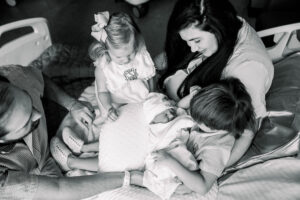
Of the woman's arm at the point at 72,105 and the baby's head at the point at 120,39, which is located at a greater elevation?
the baby's head at the point at 120,39

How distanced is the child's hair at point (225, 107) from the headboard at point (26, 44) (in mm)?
1318

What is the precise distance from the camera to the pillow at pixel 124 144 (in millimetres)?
1644

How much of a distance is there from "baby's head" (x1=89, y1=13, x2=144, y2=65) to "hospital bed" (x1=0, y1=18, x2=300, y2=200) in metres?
0.56

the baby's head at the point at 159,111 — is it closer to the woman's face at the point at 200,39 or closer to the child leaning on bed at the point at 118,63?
the child leaning on bed at the point at 118,63

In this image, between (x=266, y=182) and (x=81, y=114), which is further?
(x=81, y=114)

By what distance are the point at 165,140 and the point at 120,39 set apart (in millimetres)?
569

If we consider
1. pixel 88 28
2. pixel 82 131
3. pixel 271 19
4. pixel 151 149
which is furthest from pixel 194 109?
pixel 88 28

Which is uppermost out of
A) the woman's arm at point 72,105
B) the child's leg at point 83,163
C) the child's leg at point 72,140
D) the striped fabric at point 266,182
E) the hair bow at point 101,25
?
the hair bow at point 101,25

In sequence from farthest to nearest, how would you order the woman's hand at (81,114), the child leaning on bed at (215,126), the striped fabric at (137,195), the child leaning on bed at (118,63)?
the woman's hand at (81,114), the child leaning on bed at (118,63), the striped fabric at (137,195), the child leaning on bed at (215,126)

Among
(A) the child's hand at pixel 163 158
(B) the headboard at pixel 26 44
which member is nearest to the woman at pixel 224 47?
(A) the child's hand at pixel 163 158

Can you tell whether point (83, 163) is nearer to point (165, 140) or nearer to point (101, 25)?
point (165, 140)

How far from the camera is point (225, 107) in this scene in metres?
1.45

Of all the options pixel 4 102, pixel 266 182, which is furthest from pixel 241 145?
pixel 4 102

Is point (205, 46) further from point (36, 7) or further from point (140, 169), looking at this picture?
point (36, 7)
